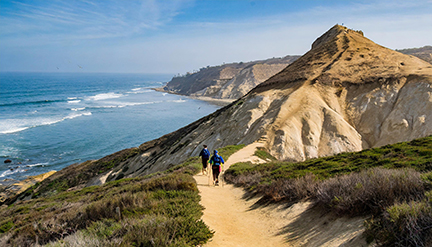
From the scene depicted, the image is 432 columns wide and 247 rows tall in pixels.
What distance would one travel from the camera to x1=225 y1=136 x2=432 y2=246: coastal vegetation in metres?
4.11

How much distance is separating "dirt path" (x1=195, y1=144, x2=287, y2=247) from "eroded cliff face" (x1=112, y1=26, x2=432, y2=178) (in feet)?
44.3

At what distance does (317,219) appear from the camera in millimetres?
6840

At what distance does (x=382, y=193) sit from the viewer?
18.5ft

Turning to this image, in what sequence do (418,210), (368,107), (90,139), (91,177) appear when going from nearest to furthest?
(418,210) → (368,107) → (91,177) → (90,139)

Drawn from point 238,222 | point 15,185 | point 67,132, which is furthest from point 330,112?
point 67,132

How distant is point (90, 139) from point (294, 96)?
4299cm

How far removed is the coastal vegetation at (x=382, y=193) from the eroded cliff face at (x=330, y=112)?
1232 centimetres

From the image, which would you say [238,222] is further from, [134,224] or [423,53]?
[423,53]

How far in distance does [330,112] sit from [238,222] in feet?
78.8

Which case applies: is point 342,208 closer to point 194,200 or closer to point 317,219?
point 317,219

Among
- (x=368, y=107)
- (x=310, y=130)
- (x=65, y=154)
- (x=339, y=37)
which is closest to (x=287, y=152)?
(x=310, y=130)

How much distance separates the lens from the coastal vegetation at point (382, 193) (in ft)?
13.5

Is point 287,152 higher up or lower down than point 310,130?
lower down

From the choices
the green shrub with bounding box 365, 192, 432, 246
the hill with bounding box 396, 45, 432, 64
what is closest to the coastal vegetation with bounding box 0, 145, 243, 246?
the green shrub with bounding box 365, 192, 432, 246
